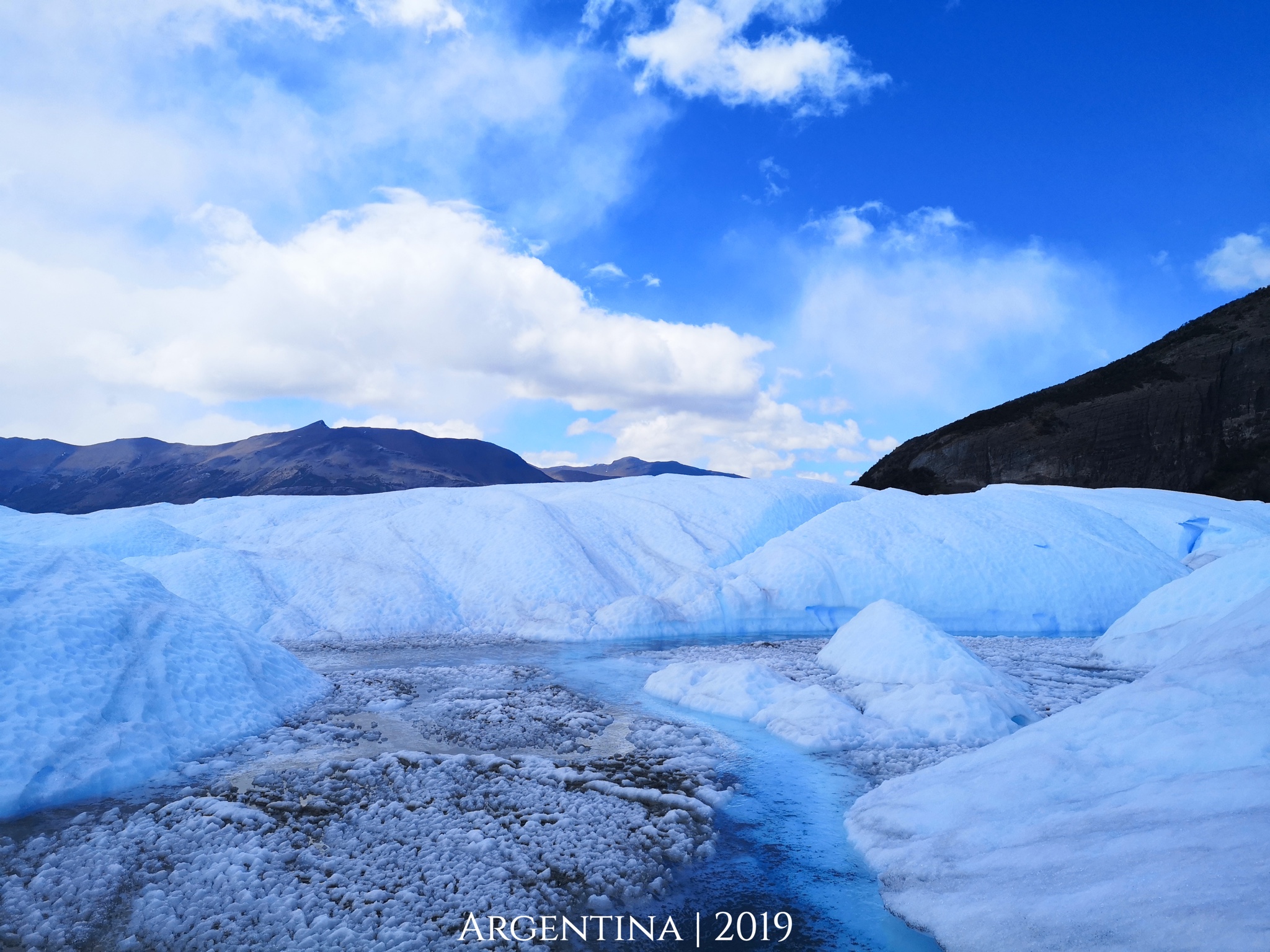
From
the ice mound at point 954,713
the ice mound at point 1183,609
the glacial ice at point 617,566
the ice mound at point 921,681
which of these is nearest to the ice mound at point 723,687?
the glacial ice at point 617,566

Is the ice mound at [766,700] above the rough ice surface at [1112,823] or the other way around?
the other way around

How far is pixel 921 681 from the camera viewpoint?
10617 mm

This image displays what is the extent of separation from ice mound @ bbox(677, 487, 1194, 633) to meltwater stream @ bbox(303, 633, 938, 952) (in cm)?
875

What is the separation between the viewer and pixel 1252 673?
4898 millimetres

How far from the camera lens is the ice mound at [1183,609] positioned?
12719mm

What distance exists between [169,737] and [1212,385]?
54.9m

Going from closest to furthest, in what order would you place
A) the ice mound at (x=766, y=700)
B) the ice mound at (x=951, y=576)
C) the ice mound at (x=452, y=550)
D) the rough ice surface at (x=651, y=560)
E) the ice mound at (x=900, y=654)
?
the ice mound at (x=766, y=700)
the ice mound at (x=900, y=654)
the ice mound at (x=452, y=550)
the rough ice surface at (x=651, y=560)
the ice mound at (x=951, y=576)

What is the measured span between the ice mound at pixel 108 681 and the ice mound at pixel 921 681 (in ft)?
25.8

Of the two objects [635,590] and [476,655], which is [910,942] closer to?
[476,655]

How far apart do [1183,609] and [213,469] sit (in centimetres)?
14009

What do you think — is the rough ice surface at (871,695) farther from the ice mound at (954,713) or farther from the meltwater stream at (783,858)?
the meltwater stream at (783,858)

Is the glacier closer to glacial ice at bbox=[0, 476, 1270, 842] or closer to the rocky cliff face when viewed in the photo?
glacial ice at bbox=[0, 476, 1270, 842]

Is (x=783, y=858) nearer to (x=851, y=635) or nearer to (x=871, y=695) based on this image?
(x=871, y=695)

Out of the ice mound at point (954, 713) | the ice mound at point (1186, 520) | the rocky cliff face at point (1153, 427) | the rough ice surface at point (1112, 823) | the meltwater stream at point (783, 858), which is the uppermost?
the rocky cliff face at point (1153, 427)
